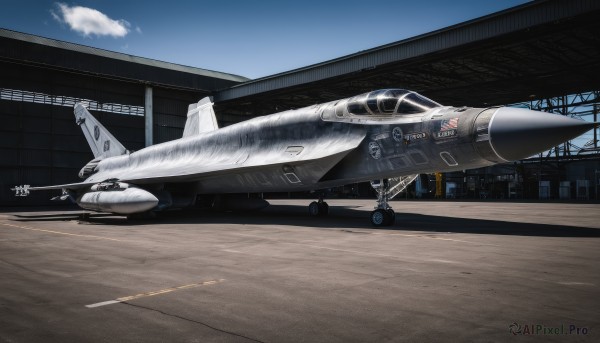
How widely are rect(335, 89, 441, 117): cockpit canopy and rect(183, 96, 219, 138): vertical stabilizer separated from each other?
10254 mm

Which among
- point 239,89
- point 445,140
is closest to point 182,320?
point 445,140

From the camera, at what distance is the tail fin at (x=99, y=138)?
2188 cm

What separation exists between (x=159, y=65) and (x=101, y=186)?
2209 centimetres

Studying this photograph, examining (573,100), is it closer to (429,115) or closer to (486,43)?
(486,43)

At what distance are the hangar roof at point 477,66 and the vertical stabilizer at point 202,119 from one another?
912cm

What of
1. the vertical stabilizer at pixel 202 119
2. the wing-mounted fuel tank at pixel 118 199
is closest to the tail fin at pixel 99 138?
the vertical stabilizer at pixel 202 119

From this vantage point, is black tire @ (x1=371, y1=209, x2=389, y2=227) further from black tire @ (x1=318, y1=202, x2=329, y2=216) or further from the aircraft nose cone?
black tire @ (x1=318, y1=202, x2=329, y2=216)

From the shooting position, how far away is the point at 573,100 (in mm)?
35938

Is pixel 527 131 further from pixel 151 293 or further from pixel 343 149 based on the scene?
pixel 151 293

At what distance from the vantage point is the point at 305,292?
4121mm

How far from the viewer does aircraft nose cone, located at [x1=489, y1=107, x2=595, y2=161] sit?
24.4ft

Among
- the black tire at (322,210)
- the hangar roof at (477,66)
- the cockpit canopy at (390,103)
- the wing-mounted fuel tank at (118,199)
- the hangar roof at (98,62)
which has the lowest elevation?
the black tire at (322,210)

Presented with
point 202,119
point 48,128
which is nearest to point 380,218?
point 202,119

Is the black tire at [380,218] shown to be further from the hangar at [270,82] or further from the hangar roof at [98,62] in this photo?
the hangar roof at [98,62]
